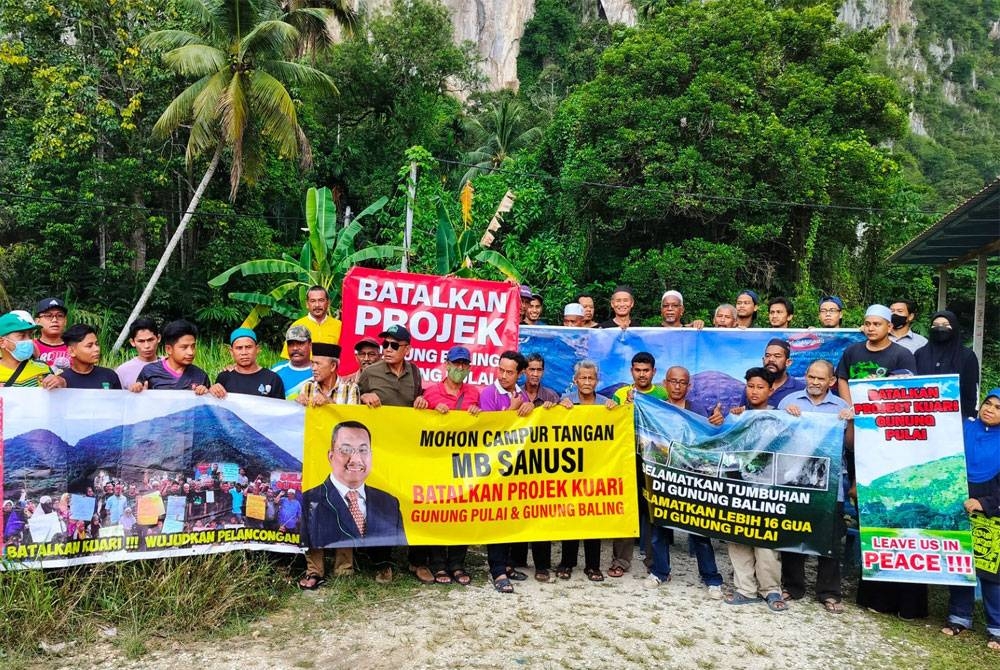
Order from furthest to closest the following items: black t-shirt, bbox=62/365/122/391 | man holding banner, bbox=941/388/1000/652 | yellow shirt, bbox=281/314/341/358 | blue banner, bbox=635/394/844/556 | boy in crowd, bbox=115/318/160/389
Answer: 1. yellow shirt, bbox=281/314/341/358
2. boy in crowd, bbox=115/318/160/389
3. blue banner, bbox=635/394/844/556
4. black t-shirt, bbox=62/365/122/391
5. man holding banner, bbox=941/388/1000/652

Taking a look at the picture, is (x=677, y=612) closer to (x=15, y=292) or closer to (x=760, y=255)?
(x=760, y=255)

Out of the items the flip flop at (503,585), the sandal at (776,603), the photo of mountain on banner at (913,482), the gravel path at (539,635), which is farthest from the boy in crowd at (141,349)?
the photo of mountain on banner at (913,482)

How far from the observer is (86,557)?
4.35 meters

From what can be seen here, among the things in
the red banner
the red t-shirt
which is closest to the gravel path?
the red t-shirt

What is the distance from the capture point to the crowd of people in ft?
15.3

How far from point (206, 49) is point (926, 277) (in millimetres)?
24331

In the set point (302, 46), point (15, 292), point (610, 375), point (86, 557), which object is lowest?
point (86, 557)

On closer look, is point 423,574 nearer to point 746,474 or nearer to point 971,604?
point 746,474

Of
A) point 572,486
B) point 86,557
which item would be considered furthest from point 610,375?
point 86,557

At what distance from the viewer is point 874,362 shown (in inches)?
217

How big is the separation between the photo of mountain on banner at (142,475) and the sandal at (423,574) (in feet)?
3.18

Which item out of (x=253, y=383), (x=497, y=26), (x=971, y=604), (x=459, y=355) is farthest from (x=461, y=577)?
(x=497, y=26)

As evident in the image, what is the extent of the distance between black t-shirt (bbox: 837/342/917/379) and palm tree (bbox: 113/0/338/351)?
46.8 ft

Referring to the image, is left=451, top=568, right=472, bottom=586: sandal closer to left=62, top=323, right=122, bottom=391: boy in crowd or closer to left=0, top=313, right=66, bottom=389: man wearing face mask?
left=62, top=323, right=122, bottom=391: boy in crowd
